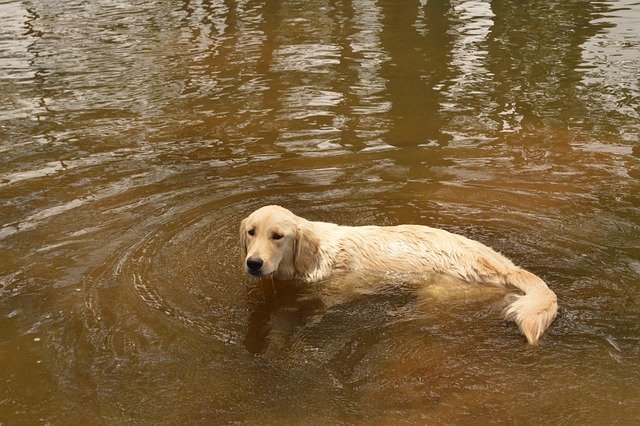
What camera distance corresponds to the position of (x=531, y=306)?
589cm

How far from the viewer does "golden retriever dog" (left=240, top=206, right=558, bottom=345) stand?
6.63 m

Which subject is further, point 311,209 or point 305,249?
point 311,209

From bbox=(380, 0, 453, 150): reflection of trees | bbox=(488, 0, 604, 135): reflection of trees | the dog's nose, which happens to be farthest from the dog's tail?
bbox=(488, 0, 604, 135): reflection of trees

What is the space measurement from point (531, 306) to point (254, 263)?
7.69 feet

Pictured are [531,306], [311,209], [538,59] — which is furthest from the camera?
[538,59]

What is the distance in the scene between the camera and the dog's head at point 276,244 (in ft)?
21.8

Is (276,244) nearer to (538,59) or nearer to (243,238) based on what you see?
(243,238)

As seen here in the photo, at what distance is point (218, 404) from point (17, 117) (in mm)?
8326

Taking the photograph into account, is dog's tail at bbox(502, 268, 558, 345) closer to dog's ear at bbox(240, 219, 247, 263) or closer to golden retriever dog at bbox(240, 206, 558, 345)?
golden retriever dog at bbox(240, 206, 558, 345)

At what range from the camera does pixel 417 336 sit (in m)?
6.05

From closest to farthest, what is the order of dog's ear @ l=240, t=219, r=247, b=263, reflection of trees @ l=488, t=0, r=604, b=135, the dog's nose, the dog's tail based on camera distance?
the dog's tail, the dog's nose, dog's ear @ l=240, t=219, r=247, b=263, reflection of trees @ l=488, t=0, r=604, b=135

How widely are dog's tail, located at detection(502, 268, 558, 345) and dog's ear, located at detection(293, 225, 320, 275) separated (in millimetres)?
1812

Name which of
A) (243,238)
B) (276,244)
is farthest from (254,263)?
(243,238)

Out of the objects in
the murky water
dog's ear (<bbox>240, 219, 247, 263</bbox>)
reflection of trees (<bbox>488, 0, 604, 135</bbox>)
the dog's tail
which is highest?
dog's ear (<bbox>240, 219, 247, 263</bbox>)
